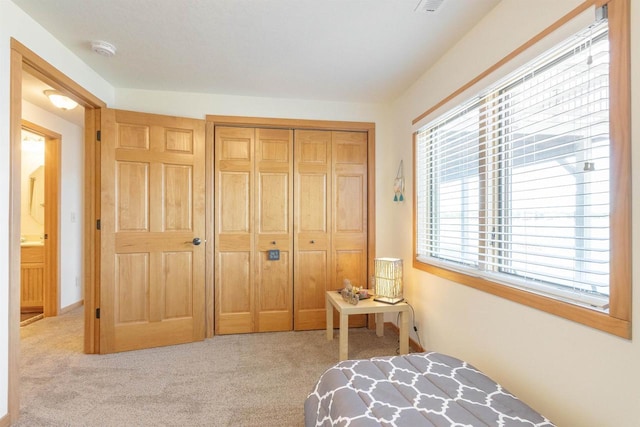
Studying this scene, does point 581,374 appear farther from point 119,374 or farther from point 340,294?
point 119,374

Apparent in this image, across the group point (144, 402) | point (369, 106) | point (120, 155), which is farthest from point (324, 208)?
point (144, 402)

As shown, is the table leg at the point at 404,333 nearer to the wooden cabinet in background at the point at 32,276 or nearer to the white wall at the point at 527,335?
the white wall at the point at 527,335

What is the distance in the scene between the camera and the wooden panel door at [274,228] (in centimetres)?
323

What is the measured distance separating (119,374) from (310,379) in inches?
55.7

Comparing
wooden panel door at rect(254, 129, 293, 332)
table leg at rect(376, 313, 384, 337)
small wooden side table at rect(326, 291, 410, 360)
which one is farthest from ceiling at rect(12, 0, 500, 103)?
table leg at rect(376, 313, 384, 337)

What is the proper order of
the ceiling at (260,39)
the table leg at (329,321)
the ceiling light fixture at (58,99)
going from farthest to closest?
the table leg at (329,321)
the ceiling light fixture at (58,99)
the ceiling at (260,39)

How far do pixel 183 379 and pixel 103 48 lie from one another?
241 cm

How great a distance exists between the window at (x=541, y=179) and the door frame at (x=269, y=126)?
1.08 m

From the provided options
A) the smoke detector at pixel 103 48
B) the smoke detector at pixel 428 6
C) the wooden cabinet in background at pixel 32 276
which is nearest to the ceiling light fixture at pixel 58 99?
the smoke detector at pixel 103 48

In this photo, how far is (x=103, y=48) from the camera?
2234 millimetres

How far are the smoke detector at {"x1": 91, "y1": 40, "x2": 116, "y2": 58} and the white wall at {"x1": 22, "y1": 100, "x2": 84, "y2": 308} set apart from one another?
208cm

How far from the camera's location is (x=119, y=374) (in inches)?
93.0

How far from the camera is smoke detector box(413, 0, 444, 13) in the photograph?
1761 mm

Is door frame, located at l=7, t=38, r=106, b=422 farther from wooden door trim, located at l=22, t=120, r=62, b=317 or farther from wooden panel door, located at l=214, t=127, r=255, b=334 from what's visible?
wooden door trim, located at l=22, t=120, r=62, b=317
